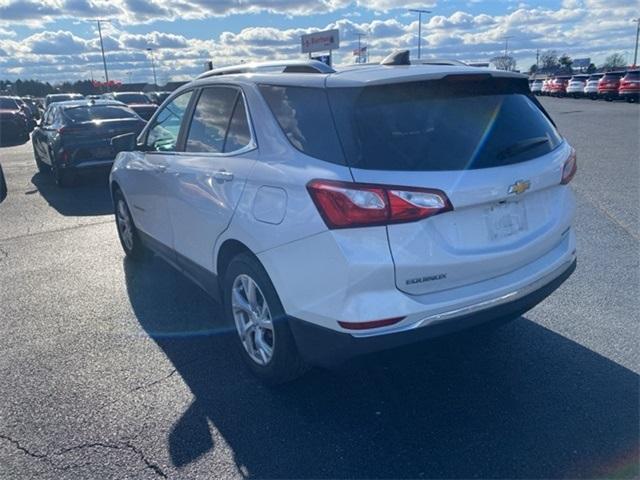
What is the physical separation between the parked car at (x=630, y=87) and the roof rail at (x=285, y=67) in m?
35.4

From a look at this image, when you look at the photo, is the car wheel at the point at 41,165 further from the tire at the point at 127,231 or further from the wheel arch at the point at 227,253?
the wheel arch at the point at 227,253

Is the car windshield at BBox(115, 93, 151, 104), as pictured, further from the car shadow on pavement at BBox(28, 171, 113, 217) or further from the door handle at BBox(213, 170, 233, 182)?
the door handle at BBox(213, 170, 233, 182)

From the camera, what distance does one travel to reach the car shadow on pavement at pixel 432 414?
9.00 ft

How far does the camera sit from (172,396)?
11.2ft

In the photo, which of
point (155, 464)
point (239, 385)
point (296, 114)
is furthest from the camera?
point (239, 385)

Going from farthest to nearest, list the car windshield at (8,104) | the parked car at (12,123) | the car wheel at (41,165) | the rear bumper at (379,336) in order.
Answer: the car windshield at (8,104) < the parked car at (12,123) < the car wheel at (41,165) < the rear bumper at (379,336)

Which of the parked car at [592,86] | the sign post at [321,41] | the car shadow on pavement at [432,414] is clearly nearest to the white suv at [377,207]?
the car shadow on pavement at [432,414]

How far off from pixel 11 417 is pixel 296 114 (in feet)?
7.81

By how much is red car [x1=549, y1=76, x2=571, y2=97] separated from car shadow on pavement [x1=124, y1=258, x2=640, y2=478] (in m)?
49.9

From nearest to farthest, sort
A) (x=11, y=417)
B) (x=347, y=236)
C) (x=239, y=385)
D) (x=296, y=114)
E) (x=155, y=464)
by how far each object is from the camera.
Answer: (x=347, y=236), (x=155, y=464), (x=296, y=114), (x=11, y=417), (x=239, y=385)

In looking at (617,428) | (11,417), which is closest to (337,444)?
(617,428)

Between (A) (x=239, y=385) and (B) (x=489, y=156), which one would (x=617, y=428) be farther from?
(A) (x=239, y=385)

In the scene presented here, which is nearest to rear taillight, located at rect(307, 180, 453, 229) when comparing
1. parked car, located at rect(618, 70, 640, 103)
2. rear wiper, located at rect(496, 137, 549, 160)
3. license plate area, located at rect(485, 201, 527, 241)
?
license plate area, located at rect(485, 201, 527, 241)

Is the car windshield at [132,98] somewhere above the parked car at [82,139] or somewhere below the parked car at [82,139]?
below
